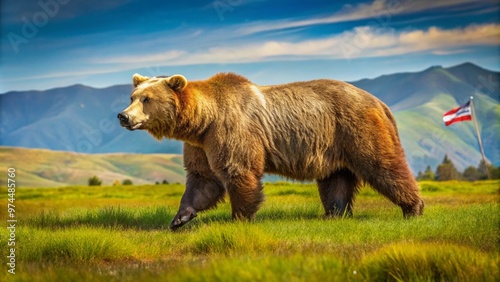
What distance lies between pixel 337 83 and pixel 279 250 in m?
4.65

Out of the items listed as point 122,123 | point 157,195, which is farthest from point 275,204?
point 157,195

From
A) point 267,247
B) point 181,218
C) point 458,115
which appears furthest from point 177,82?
point 458,115

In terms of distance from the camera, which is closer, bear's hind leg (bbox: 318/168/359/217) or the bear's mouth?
the bear's mouth

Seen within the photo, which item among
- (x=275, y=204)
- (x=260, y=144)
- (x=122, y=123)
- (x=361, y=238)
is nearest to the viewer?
(x=361, y=238)

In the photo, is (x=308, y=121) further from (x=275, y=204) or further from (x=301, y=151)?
(x=275, y=204)

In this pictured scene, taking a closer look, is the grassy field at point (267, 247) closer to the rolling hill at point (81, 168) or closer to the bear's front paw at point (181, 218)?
the bear's front paw at point (181, 218)

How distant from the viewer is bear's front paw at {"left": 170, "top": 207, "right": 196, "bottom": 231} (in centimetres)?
1059

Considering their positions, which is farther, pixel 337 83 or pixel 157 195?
pixel 157 195

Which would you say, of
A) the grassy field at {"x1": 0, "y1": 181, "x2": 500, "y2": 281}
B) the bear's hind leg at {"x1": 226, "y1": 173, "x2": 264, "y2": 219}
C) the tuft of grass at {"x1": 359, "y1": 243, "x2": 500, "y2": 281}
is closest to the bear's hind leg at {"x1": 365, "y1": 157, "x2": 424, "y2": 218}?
the grassy field at {"x1": 0, "y1": 181, "x2": 500, "y2": 281}

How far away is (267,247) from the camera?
25.9 feet

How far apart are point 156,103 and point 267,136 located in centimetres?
191

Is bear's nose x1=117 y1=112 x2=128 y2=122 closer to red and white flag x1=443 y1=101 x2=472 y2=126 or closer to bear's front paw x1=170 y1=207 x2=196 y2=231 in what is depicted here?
bear's front paw x1=170 y1=207 x2=196 y2=231

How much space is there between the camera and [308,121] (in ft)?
36.2

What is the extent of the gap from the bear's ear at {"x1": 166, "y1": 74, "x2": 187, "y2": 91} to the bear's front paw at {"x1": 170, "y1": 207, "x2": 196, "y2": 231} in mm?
2013
